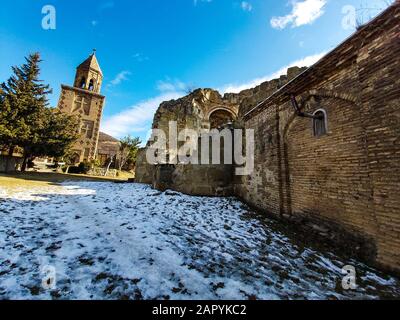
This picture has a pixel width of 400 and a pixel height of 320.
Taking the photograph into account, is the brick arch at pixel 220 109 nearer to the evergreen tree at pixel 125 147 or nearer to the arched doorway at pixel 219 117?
the arched doorway at pixel 219 117

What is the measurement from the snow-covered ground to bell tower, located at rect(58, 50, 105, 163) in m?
27.6

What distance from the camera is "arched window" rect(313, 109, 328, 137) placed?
4.78 m

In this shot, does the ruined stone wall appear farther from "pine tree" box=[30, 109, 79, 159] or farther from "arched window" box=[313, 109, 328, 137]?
"pine tree" box=[30, 109, 79, 159]

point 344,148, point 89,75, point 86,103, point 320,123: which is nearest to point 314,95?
point 320,123

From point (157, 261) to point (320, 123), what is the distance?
506cm

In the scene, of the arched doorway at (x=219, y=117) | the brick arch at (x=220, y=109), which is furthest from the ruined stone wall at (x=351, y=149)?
the arched doorway at (x=219, y=117)

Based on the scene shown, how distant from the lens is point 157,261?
3.01 m

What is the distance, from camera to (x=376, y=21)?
351 cm

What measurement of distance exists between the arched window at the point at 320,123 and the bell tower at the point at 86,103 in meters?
31.2

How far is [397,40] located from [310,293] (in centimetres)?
440

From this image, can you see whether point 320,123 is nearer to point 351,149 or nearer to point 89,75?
point 351,149

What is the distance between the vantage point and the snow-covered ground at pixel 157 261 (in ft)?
7.66
